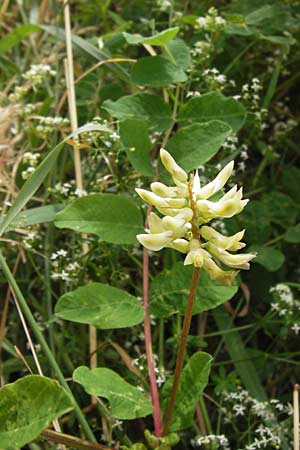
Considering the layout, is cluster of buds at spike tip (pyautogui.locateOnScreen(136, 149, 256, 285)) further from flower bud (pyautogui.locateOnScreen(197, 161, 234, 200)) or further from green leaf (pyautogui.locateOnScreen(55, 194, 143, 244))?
green leaf (pyautogui.locateOnScreen(55, 194, 143, 244))

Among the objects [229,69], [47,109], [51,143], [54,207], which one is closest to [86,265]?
[54,207]

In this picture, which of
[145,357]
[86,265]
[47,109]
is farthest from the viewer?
[47,109]

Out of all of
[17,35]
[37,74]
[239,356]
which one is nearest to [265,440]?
[239,356]

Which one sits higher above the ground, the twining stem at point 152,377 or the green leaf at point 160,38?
the green leaf at point 160,38

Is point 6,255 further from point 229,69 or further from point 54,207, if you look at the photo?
point 229,69

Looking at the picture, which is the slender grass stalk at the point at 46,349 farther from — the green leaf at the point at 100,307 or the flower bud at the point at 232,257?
the flower bud at the point at 232,257

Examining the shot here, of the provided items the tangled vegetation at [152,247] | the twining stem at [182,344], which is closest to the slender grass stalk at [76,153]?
the tangled vegetation at [152,247]

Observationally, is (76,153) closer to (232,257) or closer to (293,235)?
(293,235)
